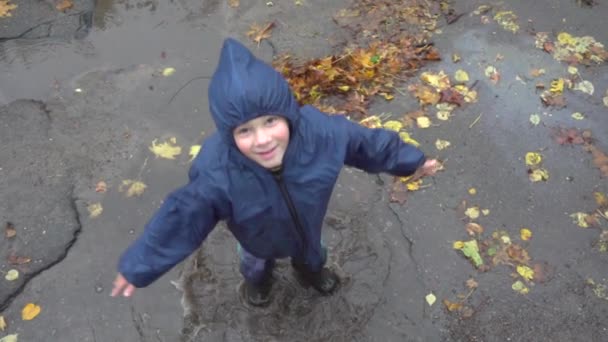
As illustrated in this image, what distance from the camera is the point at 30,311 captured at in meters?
3.14

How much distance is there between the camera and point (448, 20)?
464 cm

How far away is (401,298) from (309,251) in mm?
963

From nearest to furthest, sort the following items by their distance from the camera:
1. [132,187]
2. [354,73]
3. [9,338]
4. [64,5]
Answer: [9,338]
[132,187]
[354,73]
[64,5]

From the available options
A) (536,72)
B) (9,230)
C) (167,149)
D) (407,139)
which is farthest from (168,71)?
Result: (536,72)

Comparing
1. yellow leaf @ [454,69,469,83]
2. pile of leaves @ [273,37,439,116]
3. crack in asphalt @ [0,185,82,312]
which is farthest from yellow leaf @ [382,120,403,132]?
crack in asphalt @ [0,185,82,312]

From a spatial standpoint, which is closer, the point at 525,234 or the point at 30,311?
the point at 30,311

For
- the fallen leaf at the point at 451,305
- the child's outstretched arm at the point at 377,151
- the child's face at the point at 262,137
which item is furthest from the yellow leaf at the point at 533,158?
the child's face at the point at 262,137

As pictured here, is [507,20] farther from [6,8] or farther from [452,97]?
[6,8]

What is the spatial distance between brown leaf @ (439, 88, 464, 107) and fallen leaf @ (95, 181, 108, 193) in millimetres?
2472

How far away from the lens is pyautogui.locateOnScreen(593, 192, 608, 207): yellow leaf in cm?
351

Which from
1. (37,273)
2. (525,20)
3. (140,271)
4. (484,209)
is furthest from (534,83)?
(37,273)

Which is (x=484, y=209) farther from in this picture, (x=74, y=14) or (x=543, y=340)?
(x=74, y=14)

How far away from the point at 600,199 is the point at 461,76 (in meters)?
1.35

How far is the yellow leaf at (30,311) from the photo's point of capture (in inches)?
123
